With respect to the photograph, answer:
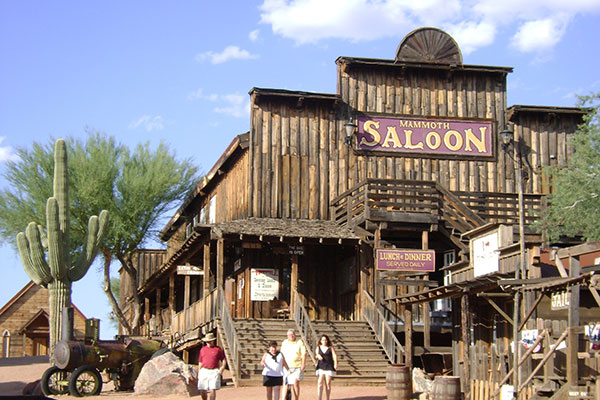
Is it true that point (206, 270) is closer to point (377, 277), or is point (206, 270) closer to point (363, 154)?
point (377, 277)

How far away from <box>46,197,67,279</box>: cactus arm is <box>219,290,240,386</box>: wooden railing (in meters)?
4.88

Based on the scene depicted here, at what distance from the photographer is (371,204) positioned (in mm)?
26828

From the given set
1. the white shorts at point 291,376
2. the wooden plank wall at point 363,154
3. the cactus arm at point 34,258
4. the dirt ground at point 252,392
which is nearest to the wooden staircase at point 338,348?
the dirt ground at point 252,392

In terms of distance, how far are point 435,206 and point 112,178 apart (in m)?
16.2

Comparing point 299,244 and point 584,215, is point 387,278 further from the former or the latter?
point 584,215

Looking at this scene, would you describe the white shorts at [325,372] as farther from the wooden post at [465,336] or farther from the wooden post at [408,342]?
the wooden post at [408,342]

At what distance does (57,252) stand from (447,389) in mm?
13532

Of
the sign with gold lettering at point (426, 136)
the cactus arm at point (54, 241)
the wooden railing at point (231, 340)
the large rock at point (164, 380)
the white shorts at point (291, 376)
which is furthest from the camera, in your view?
the sign with gold lettering at point (426, 136)

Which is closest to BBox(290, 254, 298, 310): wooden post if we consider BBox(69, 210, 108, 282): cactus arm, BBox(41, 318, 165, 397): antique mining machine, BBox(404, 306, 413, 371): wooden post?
BBox(404, 306, 413, 371): wooden post

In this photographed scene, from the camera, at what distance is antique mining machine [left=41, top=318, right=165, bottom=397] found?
2041 cm

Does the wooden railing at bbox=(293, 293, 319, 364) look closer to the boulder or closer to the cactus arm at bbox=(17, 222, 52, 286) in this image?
the boulder

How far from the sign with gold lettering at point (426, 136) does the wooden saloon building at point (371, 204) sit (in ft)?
0.13

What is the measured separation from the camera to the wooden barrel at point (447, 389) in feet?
57.2

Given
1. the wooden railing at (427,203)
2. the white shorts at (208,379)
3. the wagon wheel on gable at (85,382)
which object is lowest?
the wagon wheel on gable at (85,382)
